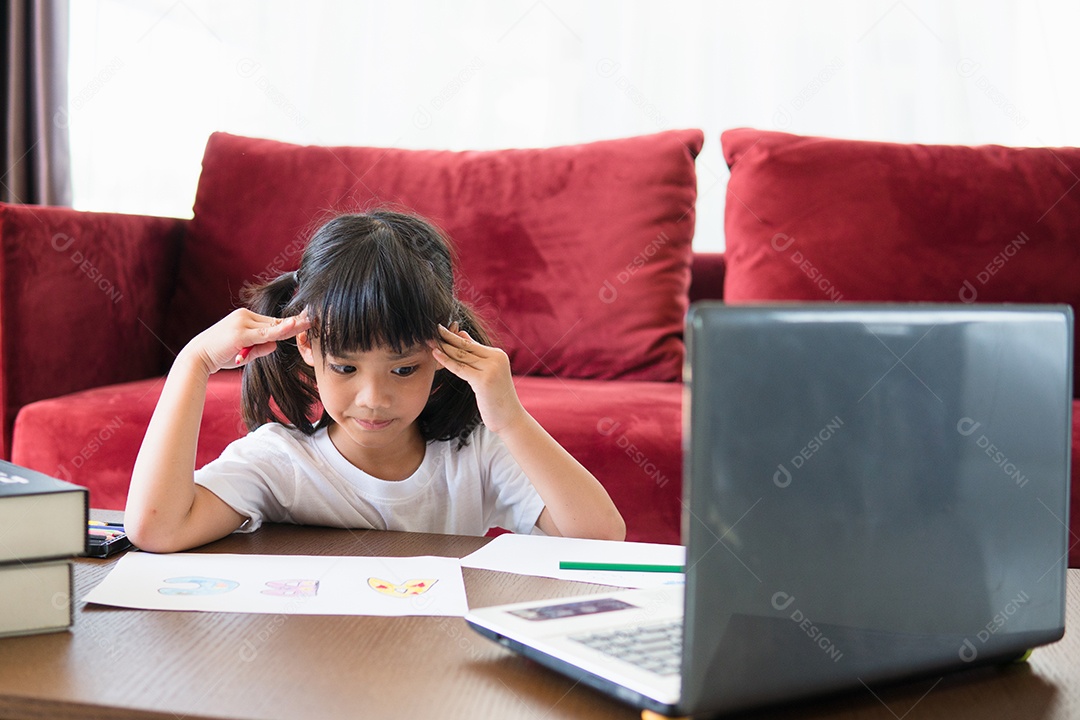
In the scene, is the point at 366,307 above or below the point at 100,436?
above

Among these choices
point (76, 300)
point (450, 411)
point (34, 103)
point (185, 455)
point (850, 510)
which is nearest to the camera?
point (850, 510)

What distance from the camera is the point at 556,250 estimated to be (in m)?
2.04

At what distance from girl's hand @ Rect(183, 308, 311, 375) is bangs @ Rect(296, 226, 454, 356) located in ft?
0.11

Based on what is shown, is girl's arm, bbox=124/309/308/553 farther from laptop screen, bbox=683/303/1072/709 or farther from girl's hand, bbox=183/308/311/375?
laptop screen, bbox=683/303/1072/709

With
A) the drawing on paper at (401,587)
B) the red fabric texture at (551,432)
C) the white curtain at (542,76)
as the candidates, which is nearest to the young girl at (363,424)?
the drawing on paper at (401,587)

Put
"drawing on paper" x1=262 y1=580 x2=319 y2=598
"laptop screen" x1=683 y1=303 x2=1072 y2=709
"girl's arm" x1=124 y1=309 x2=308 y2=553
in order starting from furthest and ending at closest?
1. "girl's arm" x1=124 y1=309 x2=308 y2=553
2. "drawing on paper" x1=262 y1=580 x2=319 y2=598
3. "laptop screen" x1=683 y1=303 x2=1072 y2=709

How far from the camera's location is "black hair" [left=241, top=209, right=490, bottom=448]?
101 centimetres

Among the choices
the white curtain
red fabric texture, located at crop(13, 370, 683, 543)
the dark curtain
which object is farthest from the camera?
the dark curtain

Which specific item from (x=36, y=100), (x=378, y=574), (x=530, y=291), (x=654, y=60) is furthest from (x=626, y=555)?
(x=36, y=100)

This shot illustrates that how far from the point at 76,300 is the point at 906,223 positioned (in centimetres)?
157

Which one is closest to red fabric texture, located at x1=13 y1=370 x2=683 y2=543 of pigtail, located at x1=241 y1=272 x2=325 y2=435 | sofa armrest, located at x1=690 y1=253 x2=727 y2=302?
pigtail, located at x1=241 y1=272 x2=325 y2=435

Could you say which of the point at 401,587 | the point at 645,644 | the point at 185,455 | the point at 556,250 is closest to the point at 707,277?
the point at 556,250

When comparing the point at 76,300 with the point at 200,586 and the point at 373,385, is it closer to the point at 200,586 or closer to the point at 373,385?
the point at 373,385

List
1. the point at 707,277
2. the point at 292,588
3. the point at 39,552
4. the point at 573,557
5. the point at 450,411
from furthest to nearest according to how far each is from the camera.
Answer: the point at 707,277 → the point at 450,411 → the point at 573,557 → the point at 292,588 → the point at 39,552
